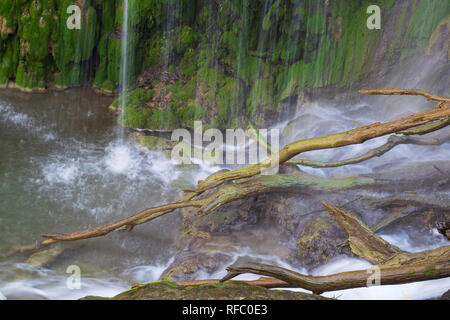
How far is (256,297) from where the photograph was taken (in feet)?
7.29

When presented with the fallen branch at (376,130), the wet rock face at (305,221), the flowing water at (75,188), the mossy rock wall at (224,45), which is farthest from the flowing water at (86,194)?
the fallen branch at (376,130)

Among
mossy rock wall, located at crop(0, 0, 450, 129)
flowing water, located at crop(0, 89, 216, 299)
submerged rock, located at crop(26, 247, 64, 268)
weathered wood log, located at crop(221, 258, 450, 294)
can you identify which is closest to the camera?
weathered wood log, located at crop(221, 258, 450, 294)

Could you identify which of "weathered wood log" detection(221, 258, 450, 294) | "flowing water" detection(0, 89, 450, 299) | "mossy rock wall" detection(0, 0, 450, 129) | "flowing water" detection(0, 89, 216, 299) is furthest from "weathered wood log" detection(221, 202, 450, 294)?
"mossy rock wall" detection(0, 0, 450, 129)

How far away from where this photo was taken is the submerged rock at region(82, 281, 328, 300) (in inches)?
89.4

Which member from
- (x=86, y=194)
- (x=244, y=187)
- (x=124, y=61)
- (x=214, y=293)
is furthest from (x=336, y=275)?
(x=124, y=61)

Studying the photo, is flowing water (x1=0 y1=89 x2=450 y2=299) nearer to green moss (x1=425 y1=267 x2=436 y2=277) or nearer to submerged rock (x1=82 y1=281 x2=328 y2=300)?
green moss (x1=425 y1=267 x2=436 y2=277)

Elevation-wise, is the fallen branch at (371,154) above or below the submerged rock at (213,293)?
above

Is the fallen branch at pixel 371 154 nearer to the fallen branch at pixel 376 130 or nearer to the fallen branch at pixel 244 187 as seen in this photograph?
the fallen branch at pixel 244 187

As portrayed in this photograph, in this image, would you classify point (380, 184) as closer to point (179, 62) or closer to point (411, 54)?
point (411, 54)

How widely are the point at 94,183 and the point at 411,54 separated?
6693mm

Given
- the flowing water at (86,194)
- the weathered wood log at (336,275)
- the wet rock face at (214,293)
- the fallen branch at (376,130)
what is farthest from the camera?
the flowing water at (86,194)

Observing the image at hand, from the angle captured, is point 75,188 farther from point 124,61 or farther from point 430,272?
point 430,272

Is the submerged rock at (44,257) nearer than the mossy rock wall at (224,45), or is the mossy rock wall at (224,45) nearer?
the submerged rock at (44,257)

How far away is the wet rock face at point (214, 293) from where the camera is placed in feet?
7.45
